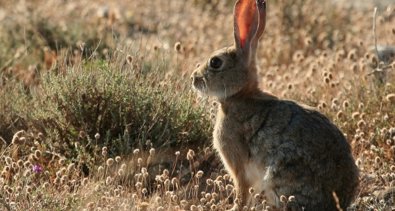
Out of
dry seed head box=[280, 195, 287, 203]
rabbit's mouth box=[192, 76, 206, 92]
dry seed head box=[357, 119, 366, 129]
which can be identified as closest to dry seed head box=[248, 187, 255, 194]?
dry seed head box=[280, 195, 287, 203]

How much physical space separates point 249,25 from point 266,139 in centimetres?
100

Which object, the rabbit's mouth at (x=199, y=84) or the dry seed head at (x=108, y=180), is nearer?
the dry seed head at (x=108, y=180)

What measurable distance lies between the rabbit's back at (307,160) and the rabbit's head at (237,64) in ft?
1.94

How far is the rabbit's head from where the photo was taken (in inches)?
269

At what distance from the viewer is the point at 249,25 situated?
6902 mm

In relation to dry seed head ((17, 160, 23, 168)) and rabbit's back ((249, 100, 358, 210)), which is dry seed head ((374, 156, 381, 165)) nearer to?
rabbit's back ((249, 100, 358, 210))

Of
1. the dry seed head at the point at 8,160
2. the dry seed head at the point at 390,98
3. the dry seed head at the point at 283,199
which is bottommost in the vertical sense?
the dry seed head at the point at 390,98

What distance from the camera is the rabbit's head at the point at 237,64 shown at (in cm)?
682

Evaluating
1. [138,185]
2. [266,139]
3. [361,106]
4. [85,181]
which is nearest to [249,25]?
[266,139]

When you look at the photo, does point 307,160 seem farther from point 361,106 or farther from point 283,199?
point 361,106

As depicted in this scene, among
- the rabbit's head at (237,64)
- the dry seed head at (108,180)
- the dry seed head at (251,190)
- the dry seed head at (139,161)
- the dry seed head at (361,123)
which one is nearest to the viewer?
the dry seed head at (251,190)

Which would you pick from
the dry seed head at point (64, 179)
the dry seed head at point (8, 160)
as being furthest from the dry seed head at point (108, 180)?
the dry seed head at point (8, 160)

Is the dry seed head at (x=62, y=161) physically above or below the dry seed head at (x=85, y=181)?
below

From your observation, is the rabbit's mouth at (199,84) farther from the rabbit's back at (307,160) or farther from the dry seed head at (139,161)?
the rabbit's back at (307,160)
